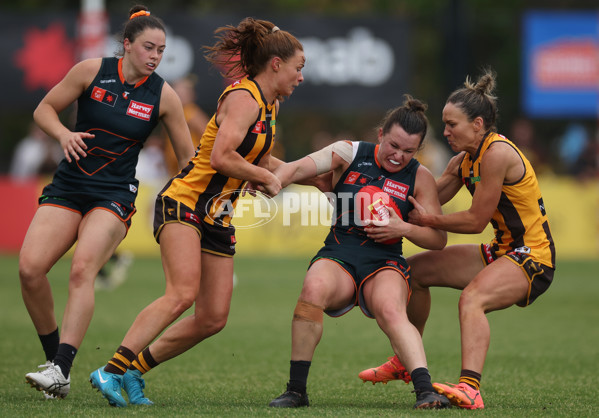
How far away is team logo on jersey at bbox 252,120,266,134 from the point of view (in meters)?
5.41

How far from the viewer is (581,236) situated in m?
17.0

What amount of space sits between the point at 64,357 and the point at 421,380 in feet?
Result: 6.65

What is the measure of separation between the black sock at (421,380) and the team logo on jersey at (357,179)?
1.20 meters

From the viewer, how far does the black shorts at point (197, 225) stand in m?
5.43

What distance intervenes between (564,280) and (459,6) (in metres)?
6.13

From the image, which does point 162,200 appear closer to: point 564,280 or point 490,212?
point 490,212

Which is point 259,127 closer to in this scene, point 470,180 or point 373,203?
point 373,203

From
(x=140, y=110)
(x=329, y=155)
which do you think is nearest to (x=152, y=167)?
(x=140, y=110)

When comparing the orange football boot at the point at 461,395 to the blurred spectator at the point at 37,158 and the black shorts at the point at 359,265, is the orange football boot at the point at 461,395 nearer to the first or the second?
the black shorts at the point at 359,265

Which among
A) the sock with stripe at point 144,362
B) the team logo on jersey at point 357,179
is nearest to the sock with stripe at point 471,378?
the team logo on jersey at point 357,179

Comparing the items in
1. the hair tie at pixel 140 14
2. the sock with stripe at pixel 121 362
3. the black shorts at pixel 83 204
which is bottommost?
the sock with stripe at pixel 121 362

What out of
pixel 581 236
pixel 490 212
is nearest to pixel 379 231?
pixel 490 212

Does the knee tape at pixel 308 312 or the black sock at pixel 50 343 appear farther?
the black sock at pixel 50 343

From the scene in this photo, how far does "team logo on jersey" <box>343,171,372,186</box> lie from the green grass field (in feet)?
4.34
